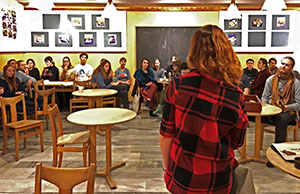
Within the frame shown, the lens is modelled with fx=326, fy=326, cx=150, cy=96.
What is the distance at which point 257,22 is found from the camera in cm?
885

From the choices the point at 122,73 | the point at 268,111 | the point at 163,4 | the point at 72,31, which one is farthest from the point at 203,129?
the point at 72,31

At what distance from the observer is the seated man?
406 cm

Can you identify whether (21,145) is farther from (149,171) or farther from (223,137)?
(223,137)

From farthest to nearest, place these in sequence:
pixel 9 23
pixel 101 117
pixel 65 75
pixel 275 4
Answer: pixel 65 75 → pixel 9 23 → pixel 275 4 → pixel 101 117

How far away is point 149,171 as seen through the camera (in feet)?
12.7

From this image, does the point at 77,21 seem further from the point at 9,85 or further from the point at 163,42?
the point at 9,85

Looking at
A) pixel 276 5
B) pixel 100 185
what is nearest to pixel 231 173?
pixel 100 185

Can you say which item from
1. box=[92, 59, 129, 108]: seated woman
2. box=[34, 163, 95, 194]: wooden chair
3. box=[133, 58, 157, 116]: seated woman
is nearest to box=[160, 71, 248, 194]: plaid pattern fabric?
box=[34, 163, 95, 194]: wooden chair

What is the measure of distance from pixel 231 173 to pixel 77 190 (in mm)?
2092

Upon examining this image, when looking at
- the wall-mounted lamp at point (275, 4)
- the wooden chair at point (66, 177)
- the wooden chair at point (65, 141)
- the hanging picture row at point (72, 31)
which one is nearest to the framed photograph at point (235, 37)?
the hanging picture row at point (72, 31)

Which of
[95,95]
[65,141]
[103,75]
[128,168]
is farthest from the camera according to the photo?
[103,75]

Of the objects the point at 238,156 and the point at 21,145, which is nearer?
the point at 238,156

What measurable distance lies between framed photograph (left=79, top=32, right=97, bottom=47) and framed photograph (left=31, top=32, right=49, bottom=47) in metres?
0.90

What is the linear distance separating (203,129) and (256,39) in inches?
313
